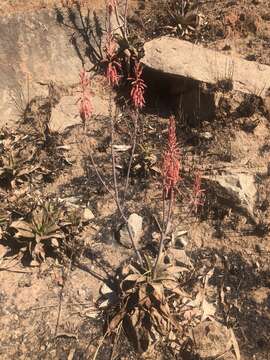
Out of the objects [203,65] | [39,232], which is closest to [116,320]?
[39,232]

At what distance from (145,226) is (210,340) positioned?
2.11 metres

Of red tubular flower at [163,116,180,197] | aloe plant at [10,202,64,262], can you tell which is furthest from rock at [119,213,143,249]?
red tubular flower at [163,116,180,197]

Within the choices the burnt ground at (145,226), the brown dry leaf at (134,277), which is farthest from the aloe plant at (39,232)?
the brown dry leaf at (134,277)

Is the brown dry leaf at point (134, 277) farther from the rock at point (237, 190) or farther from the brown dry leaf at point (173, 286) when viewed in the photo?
the rock at point (237, 190)

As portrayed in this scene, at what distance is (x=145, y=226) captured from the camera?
25.0 ft

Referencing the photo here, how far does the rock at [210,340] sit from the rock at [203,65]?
171 inches

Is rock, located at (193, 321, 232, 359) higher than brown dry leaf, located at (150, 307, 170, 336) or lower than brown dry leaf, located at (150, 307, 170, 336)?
lower

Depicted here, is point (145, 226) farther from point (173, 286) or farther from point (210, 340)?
point (210, 340)

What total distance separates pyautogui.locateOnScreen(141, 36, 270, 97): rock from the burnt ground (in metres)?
0.44

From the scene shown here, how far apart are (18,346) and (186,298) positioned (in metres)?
2.31

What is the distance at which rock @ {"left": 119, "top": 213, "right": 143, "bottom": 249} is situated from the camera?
7301 millimetres

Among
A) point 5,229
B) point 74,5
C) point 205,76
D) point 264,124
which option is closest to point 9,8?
point 74,5

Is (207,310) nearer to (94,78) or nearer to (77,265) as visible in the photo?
(77,265)

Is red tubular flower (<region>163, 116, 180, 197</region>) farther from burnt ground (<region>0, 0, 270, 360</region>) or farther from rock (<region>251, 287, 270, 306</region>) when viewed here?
rock (<region>251, 287, 270, 306</region>)
